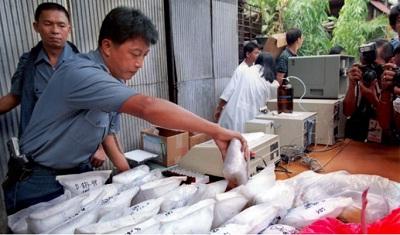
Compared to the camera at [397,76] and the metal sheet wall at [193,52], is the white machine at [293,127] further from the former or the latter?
the metal sheet wall at [193,52]

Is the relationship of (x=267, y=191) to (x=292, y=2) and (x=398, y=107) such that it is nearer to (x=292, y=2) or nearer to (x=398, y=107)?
(x=398, y=107)

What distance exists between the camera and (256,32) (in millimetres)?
5863

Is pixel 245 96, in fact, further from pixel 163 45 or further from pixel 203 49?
pixel 163 45

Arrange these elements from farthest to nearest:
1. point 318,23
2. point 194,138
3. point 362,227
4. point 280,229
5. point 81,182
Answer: point 318,23
point 194,138
point 81,182
point 280,229
point 362,227

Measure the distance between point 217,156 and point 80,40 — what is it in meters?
1.48

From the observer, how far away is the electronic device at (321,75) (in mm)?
2186

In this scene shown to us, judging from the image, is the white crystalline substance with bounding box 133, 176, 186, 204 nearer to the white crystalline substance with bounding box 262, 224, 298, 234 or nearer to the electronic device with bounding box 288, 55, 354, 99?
the white crystalline substance with bounding box 262, 224, 298, 234

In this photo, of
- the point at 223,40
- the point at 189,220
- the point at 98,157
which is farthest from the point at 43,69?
the point at 223,40

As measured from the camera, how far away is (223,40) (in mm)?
3787

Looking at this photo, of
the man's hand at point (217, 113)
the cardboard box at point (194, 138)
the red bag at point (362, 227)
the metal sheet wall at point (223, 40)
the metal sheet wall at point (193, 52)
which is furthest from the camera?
the metal sheet wall at point (223, 40)

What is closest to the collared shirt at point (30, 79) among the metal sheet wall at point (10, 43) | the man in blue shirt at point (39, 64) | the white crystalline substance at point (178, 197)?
the man in blue shirt at point (39, 64)

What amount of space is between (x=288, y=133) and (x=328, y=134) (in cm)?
37

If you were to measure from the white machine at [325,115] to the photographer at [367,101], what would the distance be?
127 mm

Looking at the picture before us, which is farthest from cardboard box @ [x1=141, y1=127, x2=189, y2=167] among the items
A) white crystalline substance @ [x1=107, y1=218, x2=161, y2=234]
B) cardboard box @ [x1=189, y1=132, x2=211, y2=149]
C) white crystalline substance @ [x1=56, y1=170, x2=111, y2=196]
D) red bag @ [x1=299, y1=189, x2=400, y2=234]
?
red bag @ [x1=299, y1=189, x2=400, y2=234]
